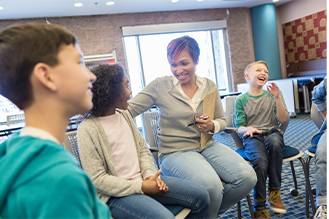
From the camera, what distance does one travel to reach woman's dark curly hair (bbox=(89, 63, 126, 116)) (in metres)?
1.27

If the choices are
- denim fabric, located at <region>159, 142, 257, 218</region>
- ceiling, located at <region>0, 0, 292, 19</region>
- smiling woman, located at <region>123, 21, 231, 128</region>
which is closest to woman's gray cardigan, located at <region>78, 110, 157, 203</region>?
denim fabric, located at <region>159, 142, 257, 218</region>

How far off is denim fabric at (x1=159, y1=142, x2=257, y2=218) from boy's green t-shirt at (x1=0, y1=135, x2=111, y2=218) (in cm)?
92

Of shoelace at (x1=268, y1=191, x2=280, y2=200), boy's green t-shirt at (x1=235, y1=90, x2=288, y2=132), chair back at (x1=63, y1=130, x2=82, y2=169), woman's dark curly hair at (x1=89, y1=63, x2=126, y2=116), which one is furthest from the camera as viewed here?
boy's green t-shirt at (x1=235, y1=90, x2=288, y2=132)

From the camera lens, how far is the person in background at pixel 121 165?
1.11 metres

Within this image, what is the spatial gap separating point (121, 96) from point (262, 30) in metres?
6.69

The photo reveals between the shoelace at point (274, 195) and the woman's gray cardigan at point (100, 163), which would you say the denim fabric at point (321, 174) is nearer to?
the shoelace at point (274, 195)

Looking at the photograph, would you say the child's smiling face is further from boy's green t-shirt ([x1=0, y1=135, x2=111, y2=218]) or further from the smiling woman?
the smiling woman

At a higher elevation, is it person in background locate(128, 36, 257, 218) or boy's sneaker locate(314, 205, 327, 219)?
person in background locate(128, 36, 257, 218)

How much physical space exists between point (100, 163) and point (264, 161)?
3.46 ft

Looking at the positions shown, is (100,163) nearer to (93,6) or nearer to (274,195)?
(274,195)

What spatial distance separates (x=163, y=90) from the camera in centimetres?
167

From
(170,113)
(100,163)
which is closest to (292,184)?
(170,113)

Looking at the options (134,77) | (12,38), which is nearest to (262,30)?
(134,77)

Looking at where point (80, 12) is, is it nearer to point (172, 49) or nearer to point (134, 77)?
point (134, 77)
